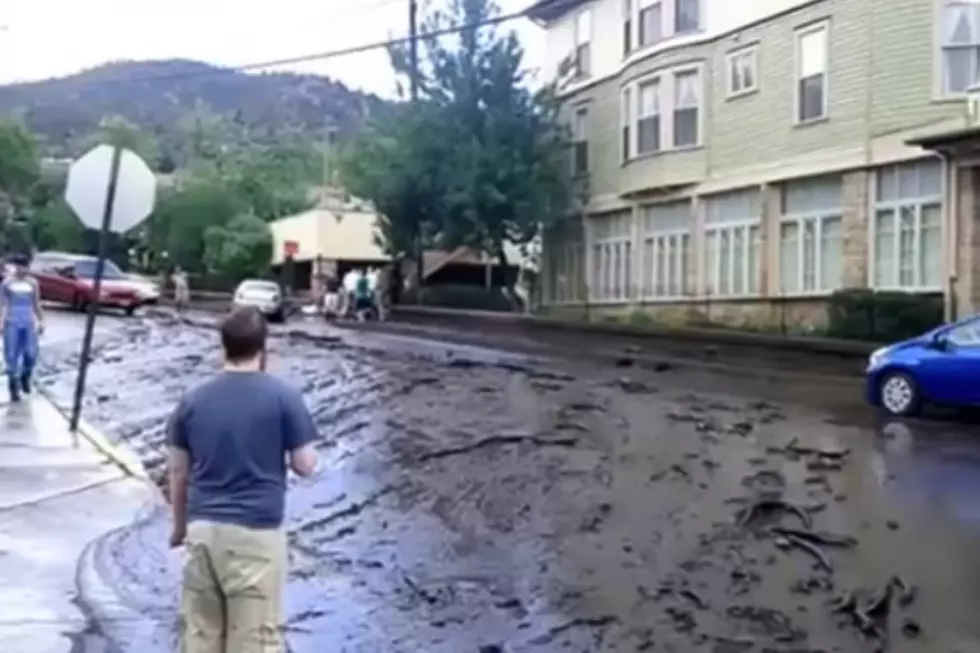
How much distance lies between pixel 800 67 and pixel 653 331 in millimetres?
6520

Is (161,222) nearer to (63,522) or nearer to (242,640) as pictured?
(63,522)

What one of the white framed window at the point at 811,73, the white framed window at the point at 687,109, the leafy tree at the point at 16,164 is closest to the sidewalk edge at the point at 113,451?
the white framed window at the point at 811,73

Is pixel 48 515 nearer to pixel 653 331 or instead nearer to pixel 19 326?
pixel 19 326

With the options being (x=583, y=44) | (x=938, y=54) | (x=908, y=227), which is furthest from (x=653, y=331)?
(x=583, y=44)

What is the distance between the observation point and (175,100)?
155m

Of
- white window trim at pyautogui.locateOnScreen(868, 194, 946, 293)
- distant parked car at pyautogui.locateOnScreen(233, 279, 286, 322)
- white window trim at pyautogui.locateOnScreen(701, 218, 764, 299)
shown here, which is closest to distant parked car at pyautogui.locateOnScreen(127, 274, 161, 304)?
distant parked car at pyautogui.locateOnScreen(233, 279, 286, 322)

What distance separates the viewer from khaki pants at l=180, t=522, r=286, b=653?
21.6ft

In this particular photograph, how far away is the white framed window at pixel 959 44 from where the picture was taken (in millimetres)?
30000

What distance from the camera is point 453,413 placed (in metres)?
19.1

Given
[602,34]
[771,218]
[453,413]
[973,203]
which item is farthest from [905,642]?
[602,34]

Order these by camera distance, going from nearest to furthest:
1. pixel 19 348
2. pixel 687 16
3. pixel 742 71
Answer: pixel 19 348 < pixel 742 71 < pixel 687 16

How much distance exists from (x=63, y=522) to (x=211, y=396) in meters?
5.89

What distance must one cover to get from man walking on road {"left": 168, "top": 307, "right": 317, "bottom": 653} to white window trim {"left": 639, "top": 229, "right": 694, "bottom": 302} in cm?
3380

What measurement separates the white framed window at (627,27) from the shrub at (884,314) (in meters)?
13.5
